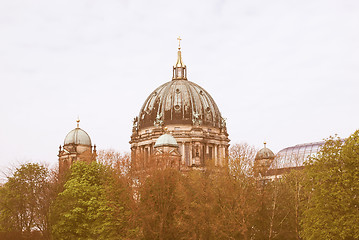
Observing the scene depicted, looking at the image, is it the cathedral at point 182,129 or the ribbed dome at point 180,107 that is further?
the ribbed dome at point 180,107

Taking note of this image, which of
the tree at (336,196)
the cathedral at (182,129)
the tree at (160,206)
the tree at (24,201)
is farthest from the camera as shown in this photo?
the cathedral at (182,129)

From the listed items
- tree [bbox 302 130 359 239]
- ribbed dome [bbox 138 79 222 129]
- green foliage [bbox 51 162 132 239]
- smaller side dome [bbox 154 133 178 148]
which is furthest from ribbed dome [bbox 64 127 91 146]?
tree [bbox 302 130 359 239]

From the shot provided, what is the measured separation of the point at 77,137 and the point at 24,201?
50908 millimetres

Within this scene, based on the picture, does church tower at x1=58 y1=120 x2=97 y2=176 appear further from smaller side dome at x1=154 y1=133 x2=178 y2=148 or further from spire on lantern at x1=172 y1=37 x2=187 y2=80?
spire on lantern at x1=172 y1=37 x2=187 y2=80

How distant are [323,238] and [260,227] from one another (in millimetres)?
13721

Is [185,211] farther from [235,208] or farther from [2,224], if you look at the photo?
[2,224]

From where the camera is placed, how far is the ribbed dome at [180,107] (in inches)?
4520

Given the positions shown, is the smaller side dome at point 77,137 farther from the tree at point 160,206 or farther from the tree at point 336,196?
the tree at point 336,196

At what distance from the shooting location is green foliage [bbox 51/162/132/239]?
56.9 meters

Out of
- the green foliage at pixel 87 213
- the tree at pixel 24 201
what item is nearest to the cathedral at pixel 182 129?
the tree at pixel 24 201

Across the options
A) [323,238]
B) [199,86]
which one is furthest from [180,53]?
[323,238]

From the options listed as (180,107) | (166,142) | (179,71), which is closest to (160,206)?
(166,142)

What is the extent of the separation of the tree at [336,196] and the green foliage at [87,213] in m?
21.2

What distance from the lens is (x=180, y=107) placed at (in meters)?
115
